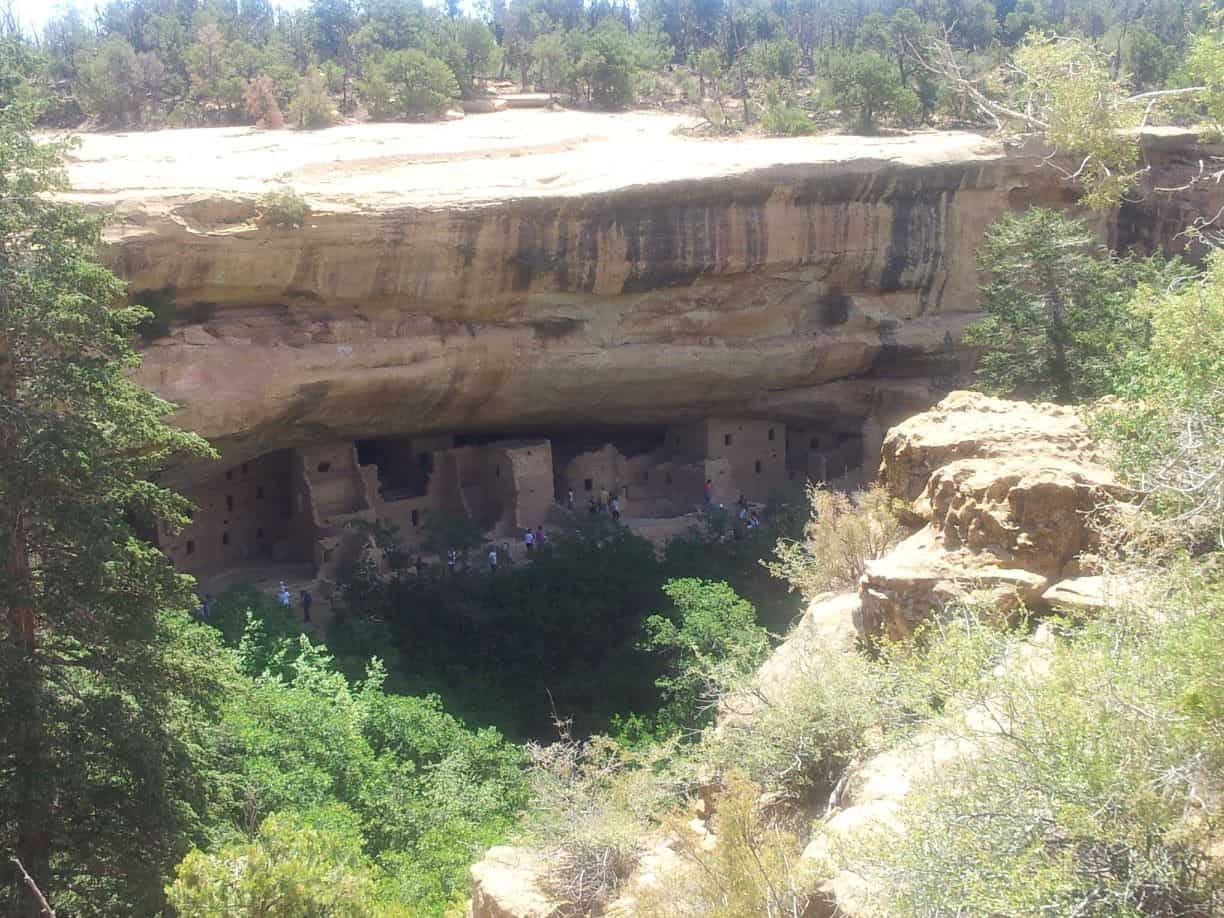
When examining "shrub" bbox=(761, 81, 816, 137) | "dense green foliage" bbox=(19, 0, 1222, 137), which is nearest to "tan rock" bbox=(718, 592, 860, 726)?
"dense green foliage" bbox=(19, 0, 1222, 137)

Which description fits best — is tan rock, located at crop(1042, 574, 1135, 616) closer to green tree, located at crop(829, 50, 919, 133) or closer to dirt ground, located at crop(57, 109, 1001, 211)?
dirt ground, located at crop(57, 109, 1001, 211)

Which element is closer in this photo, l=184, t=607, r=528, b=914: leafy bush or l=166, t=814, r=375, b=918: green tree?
l=166, t=814, r=375, b=918: green tree

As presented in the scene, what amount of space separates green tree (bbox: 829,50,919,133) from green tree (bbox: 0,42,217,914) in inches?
631

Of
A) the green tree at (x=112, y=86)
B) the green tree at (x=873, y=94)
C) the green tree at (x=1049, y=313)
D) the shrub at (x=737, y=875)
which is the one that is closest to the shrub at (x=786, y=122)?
the green tree at (x=873, y=94)

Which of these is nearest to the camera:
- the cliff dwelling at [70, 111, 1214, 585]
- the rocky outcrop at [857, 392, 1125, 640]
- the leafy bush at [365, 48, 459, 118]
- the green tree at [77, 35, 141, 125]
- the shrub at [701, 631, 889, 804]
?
the shrub at [701, 631, 889, 804]

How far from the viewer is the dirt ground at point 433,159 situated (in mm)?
13281

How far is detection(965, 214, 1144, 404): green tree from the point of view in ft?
43.2

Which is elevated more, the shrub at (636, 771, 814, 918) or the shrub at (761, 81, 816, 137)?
the shrub at (761, 81, 816, 137)

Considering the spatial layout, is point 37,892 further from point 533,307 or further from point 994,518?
point 533,307

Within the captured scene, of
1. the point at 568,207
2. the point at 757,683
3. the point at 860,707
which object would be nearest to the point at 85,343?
the point at 757,683

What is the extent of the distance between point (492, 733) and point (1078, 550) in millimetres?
6605

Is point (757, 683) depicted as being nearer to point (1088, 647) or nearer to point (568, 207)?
point (1088, 647)

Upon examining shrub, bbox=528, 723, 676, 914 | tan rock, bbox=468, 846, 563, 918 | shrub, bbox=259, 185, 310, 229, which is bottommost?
tan rock, bbox=468, 846, 563, 918

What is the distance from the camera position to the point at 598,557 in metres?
15.6
